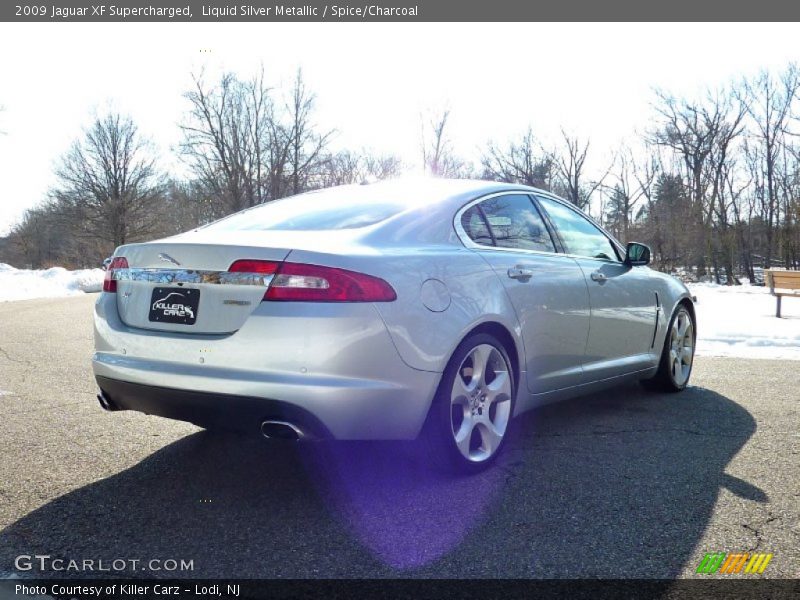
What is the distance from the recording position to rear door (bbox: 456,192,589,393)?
350cm

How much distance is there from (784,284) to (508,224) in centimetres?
1159

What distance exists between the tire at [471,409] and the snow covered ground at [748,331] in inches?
215

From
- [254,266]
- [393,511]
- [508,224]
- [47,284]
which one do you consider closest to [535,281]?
[508,224]

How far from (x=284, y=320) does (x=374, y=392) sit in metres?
0.47

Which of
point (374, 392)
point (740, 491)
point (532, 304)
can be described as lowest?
point (740, 491)

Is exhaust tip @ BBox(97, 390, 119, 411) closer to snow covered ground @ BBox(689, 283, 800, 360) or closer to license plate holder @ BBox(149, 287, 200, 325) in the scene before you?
license plate holder @ BBox(149, 287, 200, 325)

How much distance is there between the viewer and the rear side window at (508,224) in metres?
3.54

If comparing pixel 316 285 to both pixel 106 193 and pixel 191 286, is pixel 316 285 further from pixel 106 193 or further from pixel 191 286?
A: pixel 106 193

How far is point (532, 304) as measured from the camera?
3.59 metres

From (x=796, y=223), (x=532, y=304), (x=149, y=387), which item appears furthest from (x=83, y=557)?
(x=796, y=223)

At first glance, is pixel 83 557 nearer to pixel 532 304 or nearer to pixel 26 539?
pixel 26 539

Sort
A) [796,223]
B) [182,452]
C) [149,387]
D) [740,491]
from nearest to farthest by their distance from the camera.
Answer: [149,387]
[740,491]
[182,452]
[796,223]

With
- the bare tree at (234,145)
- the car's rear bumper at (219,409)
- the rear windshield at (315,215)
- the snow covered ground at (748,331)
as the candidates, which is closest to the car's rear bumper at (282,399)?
the car's rear bumper at (219,409)

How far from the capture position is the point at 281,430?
2600 mm
